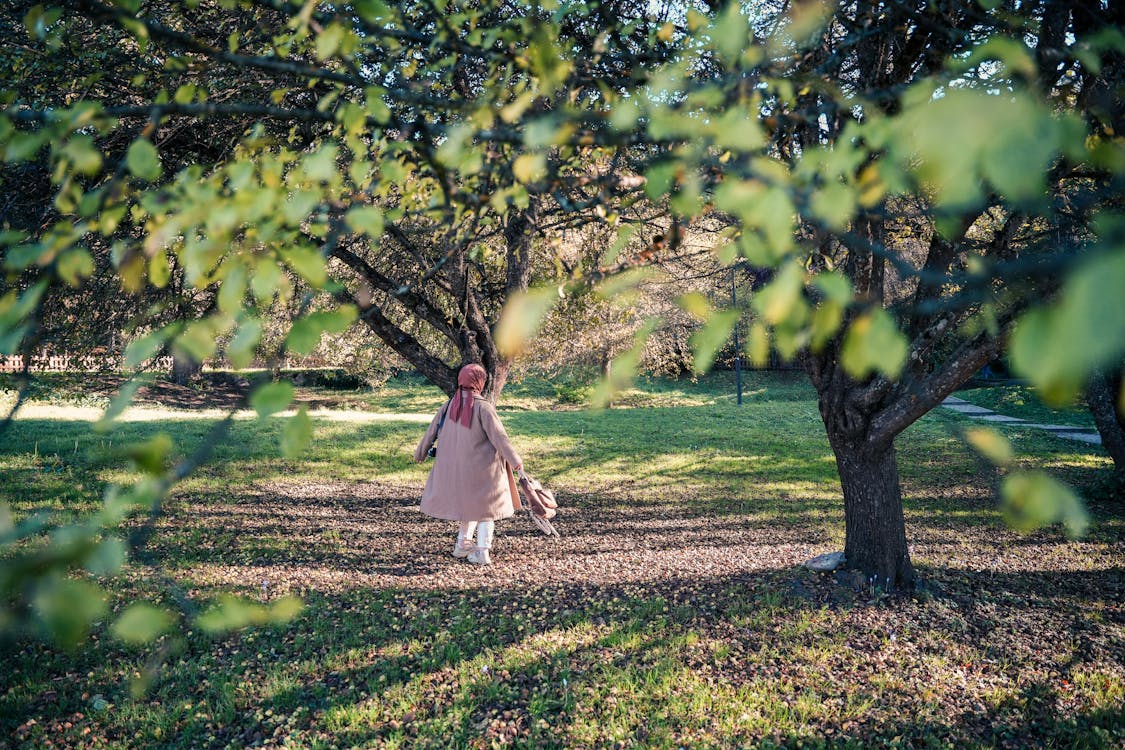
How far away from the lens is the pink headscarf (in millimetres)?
6449

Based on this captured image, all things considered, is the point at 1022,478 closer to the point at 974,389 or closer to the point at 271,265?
the point at 271,265

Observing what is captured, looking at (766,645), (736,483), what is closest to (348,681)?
(766,645)

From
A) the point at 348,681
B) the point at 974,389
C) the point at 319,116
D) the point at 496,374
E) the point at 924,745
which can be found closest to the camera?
the point at 319,116

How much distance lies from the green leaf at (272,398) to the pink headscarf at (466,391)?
492 cm

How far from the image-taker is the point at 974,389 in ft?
83.8

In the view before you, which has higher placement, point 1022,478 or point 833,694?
point 1022,478

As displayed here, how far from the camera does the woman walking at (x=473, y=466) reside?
6.54 metres

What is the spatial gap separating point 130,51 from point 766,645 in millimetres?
6895

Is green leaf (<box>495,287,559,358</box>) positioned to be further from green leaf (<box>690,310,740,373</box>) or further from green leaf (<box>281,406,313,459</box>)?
green leaf (<box>281,406,313,459</box>)

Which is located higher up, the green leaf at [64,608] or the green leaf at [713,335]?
the green leaf at [713,335]

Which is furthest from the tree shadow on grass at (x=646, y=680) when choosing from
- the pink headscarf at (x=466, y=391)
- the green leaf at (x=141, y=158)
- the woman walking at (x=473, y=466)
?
the green leaf at (x=141, y=158)

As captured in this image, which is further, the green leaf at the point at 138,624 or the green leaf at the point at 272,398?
the green leaf at the point at 272,398

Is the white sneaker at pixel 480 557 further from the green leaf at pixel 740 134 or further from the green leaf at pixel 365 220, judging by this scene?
the green leaf at pixel 740 134

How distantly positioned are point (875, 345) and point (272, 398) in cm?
124
